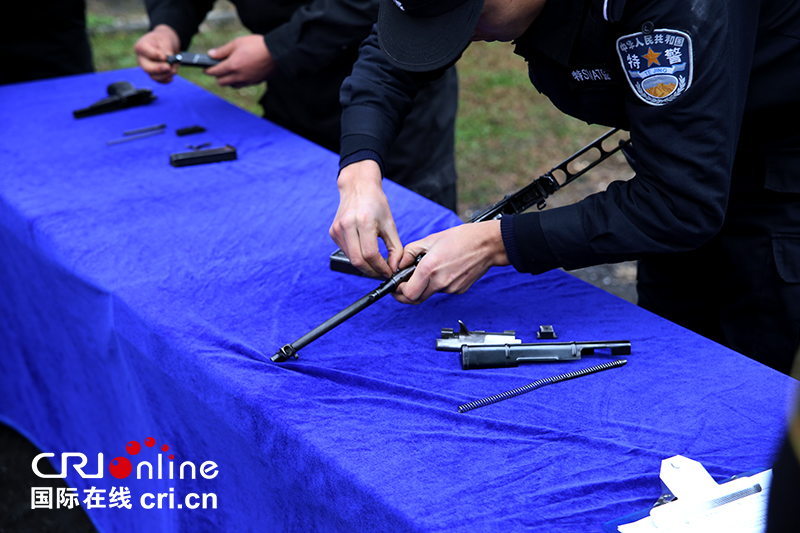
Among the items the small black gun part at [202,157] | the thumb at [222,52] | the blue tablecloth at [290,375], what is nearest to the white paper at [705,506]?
the blue tablecloth at [290,375]

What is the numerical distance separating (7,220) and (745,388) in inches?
72.8

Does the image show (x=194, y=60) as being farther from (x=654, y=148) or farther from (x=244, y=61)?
(x=654, y=148)

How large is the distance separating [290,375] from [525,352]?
43cm

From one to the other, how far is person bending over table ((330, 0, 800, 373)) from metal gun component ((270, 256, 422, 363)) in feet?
0.09

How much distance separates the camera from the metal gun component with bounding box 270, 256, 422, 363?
1.22m

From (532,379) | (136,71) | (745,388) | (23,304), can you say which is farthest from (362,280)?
(136,71)

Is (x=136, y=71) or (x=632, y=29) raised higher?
(x=632, y=29)

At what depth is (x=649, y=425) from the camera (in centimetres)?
103

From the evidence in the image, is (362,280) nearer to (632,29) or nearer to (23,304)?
(632,29)

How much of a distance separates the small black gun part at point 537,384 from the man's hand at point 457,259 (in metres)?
0.25

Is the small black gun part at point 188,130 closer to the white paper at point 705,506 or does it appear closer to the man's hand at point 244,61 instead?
the man's hand at point 244,61

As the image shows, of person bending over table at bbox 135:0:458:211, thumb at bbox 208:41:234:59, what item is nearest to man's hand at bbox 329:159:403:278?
person bending over table at bbox 135:0:458:211

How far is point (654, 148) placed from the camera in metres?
1.07

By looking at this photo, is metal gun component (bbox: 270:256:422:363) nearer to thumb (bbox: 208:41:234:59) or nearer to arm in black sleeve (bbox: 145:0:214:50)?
thumb (bbox: 208:41:234:59)
